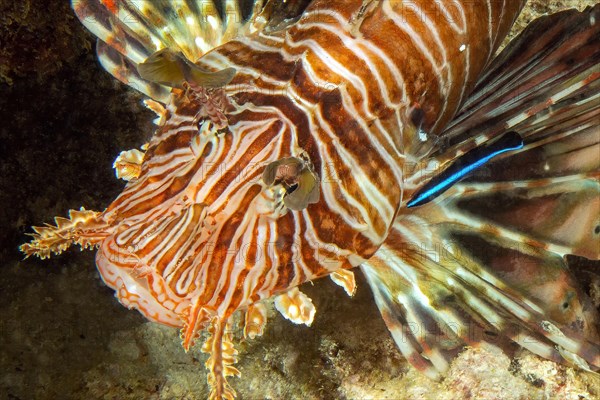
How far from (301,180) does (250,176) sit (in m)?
0.30

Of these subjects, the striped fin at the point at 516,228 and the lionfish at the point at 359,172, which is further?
the striped fin at the point at 516,228

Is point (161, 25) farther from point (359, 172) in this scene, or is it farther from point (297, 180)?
point (297, 180)

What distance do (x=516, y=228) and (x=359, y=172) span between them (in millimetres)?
1197

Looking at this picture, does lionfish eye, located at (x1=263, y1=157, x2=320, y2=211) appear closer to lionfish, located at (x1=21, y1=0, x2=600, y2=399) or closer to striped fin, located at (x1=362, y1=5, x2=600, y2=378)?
lionfish, located at (x1=21, y1=0, x2=600, y2=399)

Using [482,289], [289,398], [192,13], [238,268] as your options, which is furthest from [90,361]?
[482,289]

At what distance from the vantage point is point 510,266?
3328mm

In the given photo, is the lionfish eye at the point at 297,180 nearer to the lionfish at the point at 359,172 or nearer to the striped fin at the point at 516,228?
the lionfish at the point at 359,172

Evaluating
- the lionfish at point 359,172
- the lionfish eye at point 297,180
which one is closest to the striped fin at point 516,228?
the lionfish at point 359,172

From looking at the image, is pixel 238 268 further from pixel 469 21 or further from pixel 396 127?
pixel 469 21

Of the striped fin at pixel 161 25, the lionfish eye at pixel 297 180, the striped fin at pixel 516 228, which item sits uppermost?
the striped fin at pixel 161 25

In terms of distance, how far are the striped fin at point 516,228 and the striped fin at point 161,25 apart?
160 cm

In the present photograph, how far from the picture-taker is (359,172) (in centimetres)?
280

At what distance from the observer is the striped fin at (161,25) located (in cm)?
321

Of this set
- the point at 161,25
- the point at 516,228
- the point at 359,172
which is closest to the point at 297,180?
the point at 359,172
